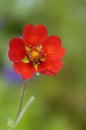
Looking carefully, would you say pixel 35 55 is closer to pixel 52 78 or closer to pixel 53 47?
pixel 53 47

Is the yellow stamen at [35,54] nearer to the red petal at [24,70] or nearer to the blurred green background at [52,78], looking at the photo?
the red petal at [24,70]

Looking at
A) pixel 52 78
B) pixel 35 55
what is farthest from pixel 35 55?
pixel 52 78

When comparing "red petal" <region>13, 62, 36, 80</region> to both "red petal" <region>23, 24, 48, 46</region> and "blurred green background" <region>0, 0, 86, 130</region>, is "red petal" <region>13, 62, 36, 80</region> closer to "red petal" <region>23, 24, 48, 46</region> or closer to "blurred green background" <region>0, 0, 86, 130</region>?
"red petal" <region>23, 24, 48, 46</region>

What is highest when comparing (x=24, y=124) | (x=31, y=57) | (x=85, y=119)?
(x=31, y=57)

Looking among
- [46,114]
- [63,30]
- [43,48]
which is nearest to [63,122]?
[46,114]

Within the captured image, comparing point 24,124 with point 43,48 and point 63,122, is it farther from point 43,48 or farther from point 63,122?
point 43,48

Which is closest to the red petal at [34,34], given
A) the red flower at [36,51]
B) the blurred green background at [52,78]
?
the red flower at [36,51]

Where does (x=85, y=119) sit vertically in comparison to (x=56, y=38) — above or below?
below
